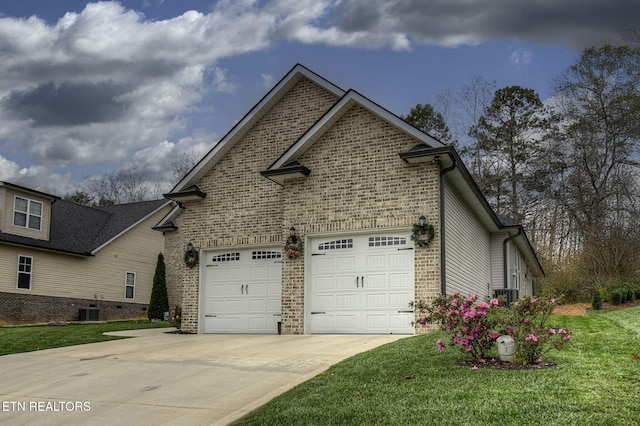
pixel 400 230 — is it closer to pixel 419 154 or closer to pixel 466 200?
pixel 419 154

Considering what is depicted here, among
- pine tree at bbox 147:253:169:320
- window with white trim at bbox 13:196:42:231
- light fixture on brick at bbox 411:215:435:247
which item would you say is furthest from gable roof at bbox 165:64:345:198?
pine tree at bbox 147:253:169:320

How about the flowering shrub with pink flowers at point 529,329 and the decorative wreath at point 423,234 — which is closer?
the flowering shrub with pink flowers at point 529,329

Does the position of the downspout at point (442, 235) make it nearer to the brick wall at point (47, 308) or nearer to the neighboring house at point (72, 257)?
the neighboring house at point (72, 257)

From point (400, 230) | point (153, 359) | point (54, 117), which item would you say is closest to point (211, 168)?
point (400, 230)

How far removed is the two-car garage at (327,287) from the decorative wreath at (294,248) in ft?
0.68

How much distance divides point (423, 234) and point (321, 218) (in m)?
2.67

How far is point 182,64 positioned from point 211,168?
18.4 feet

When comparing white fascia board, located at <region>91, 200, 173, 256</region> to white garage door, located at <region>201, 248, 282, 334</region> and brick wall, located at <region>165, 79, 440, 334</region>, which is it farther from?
white garage door, located at <region>201, 248, 282, 334</region>

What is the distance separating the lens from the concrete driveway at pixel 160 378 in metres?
7.60

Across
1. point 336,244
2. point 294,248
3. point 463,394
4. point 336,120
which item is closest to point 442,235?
point 336,244

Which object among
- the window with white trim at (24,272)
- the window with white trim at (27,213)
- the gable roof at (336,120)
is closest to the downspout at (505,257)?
the gable roof at (336,120)

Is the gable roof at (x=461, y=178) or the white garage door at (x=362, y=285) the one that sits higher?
the gable roof at (x=461, y=178)

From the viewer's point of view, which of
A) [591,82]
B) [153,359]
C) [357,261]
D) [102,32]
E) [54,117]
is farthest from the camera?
[591,82]

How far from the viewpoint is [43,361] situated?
1188 centimetres
